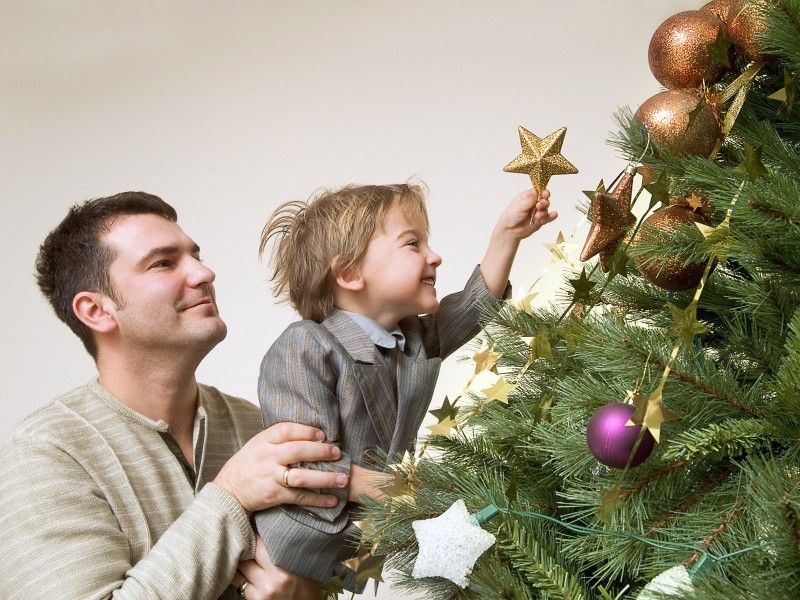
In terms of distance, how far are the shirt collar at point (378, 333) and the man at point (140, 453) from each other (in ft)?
0.43

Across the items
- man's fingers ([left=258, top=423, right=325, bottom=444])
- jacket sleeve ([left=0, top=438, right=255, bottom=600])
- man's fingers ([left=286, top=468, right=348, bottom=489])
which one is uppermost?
man's fingers ([left=258, top=423, right=325, bottom=444])

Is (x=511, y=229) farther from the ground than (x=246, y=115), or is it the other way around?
(x=246, y=115)

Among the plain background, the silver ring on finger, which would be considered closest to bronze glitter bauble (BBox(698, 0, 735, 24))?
the silver ring on finger

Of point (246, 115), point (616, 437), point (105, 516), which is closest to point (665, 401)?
point (616, 437)

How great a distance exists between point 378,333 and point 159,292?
305 mm

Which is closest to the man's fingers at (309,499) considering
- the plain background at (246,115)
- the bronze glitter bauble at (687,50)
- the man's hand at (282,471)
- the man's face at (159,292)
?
the man's hand at (282,471)

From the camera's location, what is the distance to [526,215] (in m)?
0.90

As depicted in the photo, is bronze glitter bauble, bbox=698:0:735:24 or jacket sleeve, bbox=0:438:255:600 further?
jacket sleeve, bbox=0:438:255:600

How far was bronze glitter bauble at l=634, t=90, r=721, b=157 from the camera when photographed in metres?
0.59

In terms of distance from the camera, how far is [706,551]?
0.43 metres

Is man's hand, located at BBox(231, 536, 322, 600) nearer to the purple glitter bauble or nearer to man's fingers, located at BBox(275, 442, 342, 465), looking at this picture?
man's fingers, located at BBox(275, 442, 342, 465)

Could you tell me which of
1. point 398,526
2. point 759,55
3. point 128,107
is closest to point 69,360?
point 128,107

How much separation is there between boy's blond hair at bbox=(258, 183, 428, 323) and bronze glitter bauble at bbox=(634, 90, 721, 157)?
0.44m

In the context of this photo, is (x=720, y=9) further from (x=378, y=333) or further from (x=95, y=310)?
(x=95, y=310)
